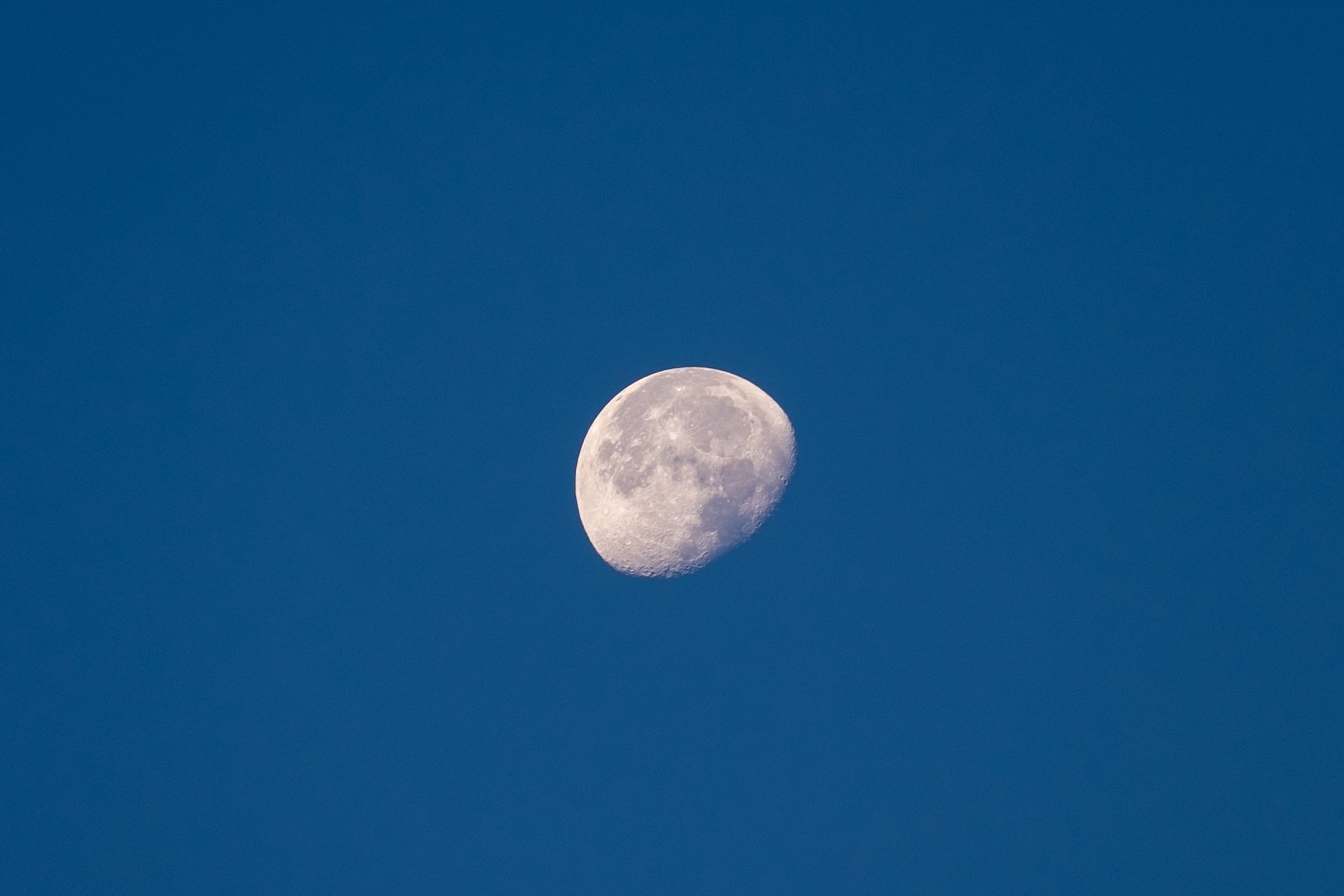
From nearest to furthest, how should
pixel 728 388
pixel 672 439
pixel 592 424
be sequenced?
pixel 672 439
pixel 728 388
pixel 592 424

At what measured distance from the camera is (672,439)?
14812 millimetres

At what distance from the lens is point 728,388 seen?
15.8 metres

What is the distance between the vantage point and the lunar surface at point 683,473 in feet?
48.4

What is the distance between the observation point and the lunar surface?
14742mm

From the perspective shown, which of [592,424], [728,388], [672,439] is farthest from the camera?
[592,424]

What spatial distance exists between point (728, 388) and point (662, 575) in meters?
3.09

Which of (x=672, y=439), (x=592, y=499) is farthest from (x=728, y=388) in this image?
(x=592, y=499)

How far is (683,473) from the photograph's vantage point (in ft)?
48.1

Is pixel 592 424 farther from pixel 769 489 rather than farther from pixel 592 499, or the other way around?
pixel 769 489

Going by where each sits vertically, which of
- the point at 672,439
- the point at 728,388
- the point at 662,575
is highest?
the point at 728,388

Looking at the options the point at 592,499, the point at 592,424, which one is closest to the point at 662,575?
the point at 592,499

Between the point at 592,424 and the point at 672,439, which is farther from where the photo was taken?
the point at 592,424

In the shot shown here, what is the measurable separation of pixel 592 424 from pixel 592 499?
1526mm

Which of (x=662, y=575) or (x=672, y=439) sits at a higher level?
(x=672, y=439)
